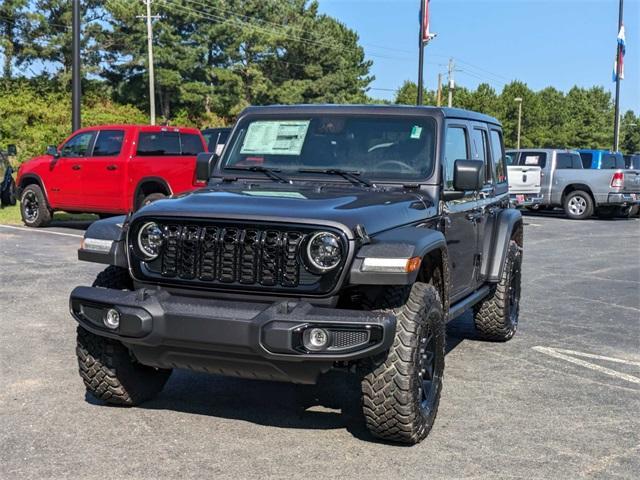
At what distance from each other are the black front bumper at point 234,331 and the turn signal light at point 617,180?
1931 centimetres

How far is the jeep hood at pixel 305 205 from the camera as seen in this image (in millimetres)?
4219

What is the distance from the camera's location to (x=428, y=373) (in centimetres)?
470

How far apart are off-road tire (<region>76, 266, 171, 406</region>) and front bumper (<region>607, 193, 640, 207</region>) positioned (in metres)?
19.2

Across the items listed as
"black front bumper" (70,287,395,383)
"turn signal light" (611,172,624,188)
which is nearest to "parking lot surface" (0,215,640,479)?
"black front bumper" (70,287,395,383)

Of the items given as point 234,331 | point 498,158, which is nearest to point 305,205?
point 234,331

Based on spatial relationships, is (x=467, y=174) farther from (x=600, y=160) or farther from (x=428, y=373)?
A: (x=600, y=160)

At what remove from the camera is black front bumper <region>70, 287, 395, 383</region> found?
12.9 feet

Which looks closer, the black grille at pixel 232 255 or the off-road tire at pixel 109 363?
the black grille at pixel 232 255

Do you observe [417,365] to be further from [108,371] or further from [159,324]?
[108,371]

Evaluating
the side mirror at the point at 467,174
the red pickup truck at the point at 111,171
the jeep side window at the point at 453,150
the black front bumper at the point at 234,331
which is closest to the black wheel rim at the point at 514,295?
the jeep side window at the point at 453,150

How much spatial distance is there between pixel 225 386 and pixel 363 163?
68.5 inches

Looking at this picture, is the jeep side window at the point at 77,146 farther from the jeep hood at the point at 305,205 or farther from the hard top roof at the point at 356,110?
the jeep hood at the point at 305,205

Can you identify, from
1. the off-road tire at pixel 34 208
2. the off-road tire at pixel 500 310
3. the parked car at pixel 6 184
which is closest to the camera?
the off-road tire at pixel 500 310

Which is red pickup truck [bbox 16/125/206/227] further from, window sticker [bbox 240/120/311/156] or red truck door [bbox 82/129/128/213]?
window sticker [bbox 240/120/311/156]
